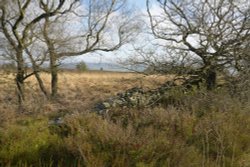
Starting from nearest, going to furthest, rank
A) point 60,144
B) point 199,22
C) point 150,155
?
point 150,155 < point 60,144 < point 199,22

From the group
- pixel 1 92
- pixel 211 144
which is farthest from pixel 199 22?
pixel 1 92

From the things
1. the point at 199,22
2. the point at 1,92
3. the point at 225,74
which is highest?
the point at 199,22

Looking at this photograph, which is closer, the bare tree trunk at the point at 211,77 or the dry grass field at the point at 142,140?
the dry grass field at the point at 142,140

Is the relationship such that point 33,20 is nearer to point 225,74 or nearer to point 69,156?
point 225,74

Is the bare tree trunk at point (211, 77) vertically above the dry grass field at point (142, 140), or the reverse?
the bare tree trunk at point (211, 77)

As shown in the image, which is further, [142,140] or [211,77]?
[211,77]

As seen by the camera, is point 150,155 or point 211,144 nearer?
point 150,155

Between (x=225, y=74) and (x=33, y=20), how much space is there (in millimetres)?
12668

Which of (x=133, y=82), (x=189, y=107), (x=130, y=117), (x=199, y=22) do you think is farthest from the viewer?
(x=133, y=82)

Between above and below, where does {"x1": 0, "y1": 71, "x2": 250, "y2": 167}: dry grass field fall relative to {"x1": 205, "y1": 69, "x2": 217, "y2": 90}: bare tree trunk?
below

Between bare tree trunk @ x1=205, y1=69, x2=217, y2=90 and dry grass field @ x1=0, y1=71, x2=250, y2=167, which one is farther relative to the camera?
bare tree trunk @ x1=205, y1=69, x2=217, y2=90

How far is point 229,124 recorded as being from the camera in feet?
23.5

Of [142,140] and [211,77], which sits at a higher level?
[211,77]

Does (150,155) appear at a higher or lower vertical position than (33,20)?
lower
